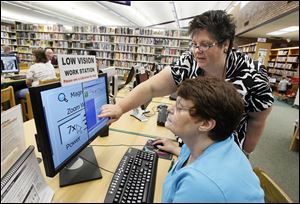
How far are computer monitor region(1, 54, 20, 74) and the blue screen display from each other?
4.37m

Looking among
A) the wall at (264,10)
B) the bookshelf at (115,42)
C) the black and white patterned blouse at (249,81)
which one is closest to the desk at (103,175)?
the black and white patterned blouse at (249,81)

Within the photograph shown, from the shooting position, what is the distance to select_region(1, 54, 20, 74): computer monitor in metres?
4.25

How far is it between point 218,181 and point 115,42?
690 cm

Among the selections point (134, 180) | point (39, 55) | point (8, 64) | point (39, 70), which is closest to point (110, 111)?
point (134, 180)

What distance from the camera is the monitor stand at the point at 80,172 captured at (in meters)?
0.84

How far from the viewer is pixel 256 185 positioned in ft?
2.02

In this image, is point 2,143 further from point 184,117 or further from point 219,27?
point 219,27

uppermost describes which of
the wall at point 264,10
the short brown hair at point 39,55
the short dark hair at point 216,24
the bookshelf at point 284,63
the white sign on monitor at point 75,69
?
the wall at point 264,10

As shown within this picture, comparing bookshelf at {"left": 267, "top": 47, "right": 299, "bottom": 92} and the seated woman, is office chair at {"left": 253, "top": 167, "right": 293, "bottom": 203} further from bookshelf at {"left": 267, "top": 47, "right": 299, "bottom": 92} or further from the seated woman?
bookshelf at {"left": 267, "top": 47, "right": 299, "bottom": 92}

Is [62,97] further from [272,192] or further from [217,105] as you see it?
[272,192]

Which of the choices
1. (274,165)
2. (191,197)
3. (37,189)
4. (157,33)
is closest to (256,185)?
(191,197)

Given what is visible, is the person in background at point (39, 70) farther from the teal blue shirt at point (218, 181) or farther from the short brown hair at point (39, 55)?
the teal blue shirt at point (218, 181)

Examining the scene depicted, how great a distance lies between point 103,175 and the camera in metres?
0.91

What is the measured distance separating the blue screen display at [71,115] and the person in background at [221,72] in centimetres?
11
